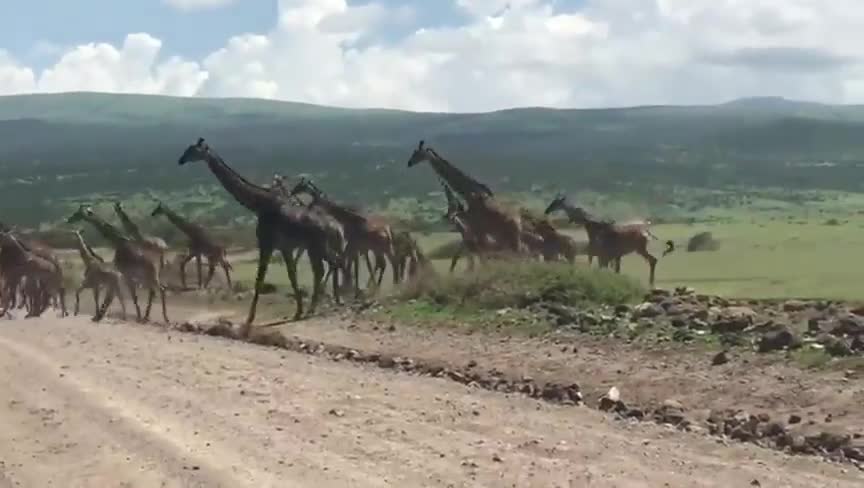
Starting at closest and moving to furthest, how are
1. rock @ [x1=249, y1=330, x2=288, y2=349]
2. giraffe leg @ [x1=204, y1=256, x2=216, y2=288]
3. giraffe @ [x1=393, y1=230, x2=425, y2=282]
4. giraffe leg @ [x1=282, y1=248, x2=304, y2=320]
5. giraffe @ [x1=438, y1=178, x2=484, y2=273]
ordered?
rock @ [x1=249, y1=330, x2=288, y2=349], giraffe leg @ [x1=282, y1=248, x2=304, y2=320], giraffe @ [x1=438, y1=178, x2=484, y2=273], giraffe @ [x1=393, y1=230, x2=425, y2=282], giraffe leg @ [x1=204, y1=256, x2=216, y2=288]

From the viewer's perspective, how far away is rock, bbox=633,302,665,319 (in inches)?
706

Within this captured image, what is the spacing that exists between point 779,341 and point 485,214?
12586 millimetres

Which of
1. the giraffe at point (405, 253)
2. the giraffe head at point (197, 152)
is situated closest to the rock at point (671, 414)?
the giraffe head at point (197, 152)

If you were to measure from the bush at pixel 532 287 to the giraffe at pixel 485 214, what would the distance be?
510 centimetres

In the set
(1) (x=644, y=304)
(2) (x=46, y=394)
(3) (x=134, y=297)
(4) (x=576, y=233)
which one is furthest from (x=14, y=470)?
(4) (x=576, y=233)

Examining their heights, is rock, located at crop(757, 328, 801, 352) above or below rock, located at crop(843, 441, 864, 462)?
above

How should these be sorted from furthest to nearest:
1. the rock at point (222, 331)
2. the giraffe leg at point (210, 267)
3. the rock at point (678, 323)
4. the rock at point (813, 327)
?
the giraffe leg at point (210, 267) < the rock at point (222, 331) < the rock at point (678, 323) < the rock at point (813, 327)

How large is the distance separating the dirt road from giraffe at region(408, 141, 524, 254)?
1112 cm

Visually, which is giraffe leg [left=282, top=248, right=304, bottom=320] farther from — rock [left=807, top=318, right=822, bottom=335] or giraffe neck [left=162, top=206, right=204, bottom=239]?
rock [left=807, top=318, right=822, bottom=335]

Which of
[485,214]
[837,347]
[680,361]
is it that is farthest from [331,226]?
[837,347]

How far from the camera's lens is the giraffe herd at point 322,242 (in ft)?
80.5

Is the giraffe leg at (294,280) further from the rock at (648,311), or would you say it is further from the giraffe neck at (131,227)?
the giraffe neck at (131,227)

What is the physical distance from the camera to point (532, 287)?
2041cm

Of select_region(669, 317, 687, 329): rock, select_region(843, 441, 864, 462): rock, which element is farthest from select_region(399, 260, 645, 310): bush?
select_region(843, 441, 864, 462): rock
